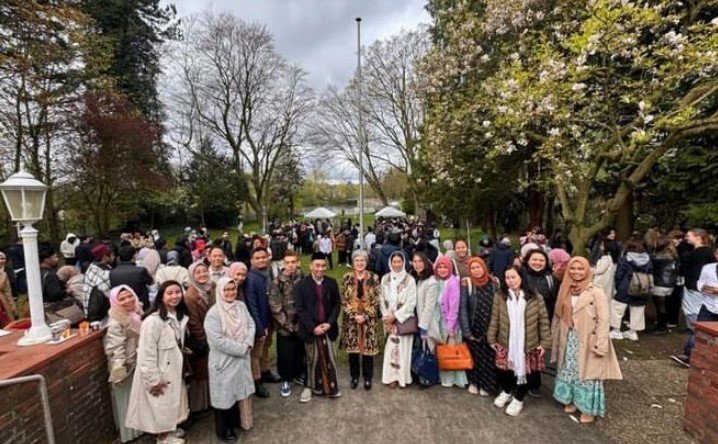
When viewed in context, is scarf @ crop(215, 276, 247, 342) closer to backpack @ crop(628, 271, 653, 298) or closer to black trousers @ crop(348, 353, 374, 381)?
black trousers @ crop(348, 353, 374, 381)

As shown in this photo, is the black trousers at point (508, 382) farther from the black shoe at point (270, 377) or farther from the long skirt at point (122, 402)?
the long skirt at point (122, 402)

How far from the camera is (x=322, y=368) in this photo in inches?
161

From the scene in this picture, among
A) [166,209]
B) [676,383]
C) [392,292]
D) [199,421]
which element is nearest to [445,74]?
[392,292]

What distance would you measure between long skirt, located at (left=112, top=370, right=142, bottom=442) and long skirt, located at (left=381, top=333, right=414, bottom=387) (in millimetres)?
2673

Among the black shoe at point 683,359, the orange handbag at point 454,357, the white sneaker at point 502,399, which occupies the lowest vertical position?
the black shoe at point 683,359

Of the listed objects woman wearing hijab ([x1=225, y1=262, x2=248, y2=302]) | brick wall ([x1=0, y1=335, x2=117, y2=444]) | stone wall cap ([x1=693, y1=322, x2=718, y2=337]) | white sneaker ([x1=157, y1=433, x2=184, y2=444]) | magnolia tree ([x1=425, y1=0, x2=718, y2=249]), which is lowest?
white sneaker ([x1=157, y1=433, x2=184, y2=444])

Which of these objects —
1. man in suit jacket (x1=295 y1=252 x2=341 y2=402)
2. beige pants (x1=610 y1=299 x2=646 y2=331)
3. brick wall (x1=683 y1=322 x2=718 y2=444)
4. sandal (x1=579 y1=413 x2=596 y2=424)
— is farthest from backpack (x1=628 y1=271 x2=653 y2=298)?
man in suit jacket (x1=295 y1=252 x2=341 y2=402)

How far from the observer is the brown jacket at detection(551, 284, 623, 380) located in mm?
3332

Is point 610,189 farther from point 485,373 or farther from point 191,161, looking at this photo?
point 191,161

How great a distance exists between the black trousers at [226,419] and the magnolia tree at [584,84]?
19.9ft

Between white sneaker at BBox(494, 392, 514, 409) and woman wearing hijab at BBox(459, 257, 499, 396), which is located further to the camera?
woman wearing hijab at BBox(459, 257, 499, 396)

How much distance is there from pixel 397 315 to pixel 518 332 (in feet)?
4.29

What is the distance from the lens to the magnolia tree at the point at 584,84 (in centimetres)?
522

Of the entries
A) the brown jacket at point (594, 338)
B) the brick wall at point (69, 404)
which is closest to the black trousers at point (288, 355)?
the brick wall at point (69, 404)
